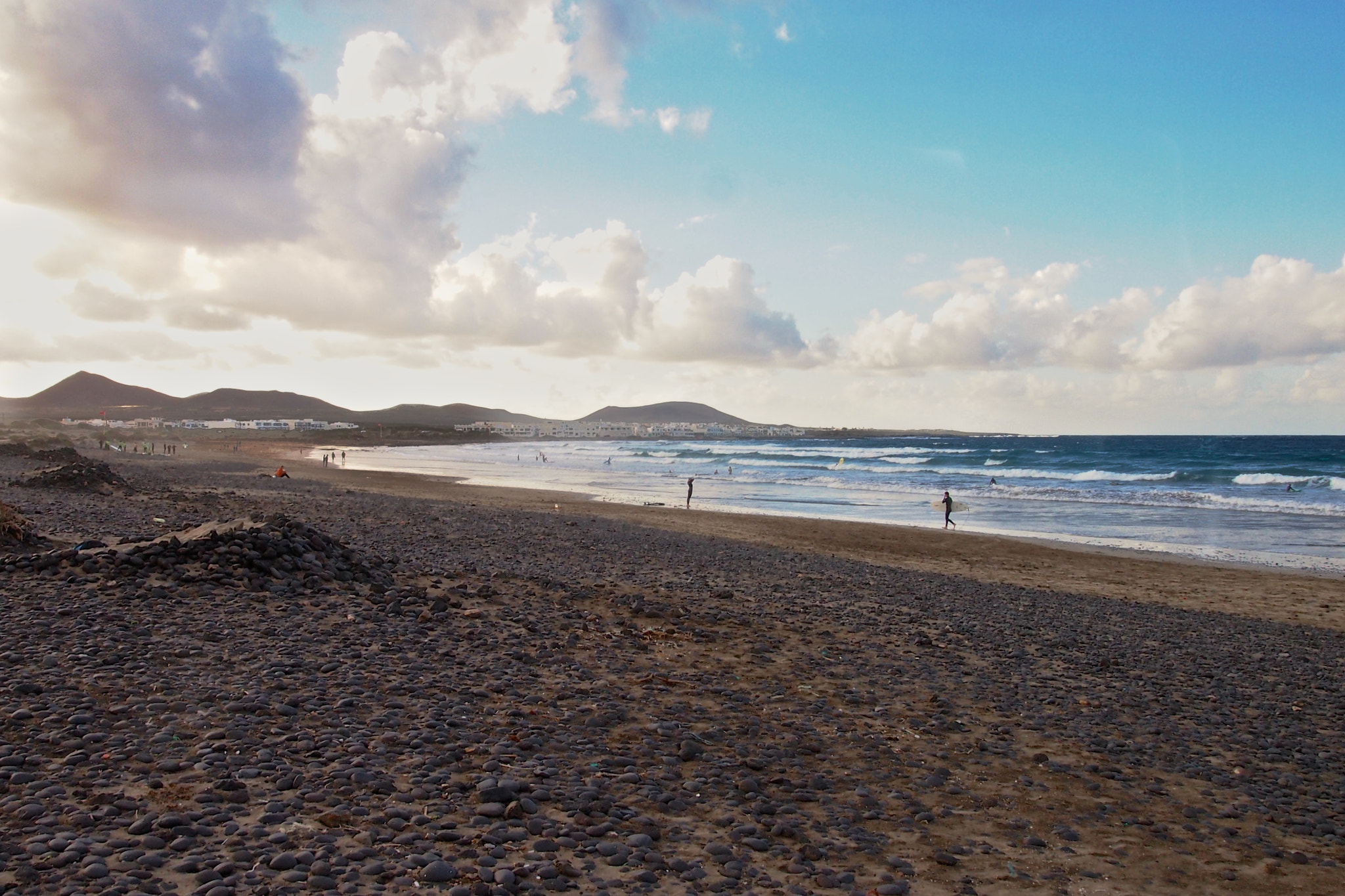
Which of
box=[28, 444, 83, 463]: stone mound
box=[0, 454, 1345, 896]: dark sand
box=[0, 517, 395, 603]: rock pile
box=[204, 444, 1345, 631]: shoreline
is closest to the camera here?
box=[0, 454, 1345, 896]: dark sand

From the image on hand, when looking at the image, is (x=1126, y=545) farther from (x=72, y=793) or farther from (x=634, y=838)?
A: (x=72, y=793)

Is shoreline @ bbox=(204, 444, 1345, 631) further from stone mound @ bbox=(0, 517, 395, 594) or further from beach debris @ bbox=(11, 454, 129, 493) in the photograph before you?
beach debris @ bbox=(11, 454, 129, 493)

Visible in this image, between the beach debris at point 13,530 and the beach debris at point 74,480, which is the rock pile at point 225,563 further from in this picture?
the beach debris at point 74,480

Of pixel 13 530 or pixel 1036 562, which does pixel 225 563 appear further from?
pixel 1036 562

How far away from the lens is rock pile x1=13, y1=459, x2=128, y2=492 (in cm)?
2097

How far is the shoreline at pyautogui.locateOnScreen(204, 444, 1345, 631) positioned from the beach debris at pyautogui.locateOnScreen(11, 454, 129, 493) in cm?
1132

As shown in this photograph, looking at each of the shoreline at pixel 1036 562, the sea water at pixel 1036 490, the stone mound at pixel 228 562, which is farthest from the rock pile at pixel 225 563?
the sea water at pixel 1036 490

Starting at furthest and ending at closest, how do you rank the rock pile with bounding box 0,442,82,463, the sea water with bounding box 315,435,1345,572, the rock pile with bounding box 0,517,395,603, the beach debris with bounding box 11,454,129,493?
the rock pile with bounding box 0,442,82,463
the sea water with bounding box 315,435,1345,572
the beach debris with bounding box 11,454,129,493
the rock pile with bounding box 0,517,395,603

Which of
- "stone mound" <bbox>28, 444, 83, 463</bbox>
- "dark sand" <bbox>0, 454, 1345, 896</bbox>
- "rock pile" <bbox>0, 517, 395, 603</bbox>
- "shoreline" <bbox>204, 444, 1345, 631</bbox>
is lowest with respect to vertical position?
"shoreline" <bbox>204, 444, 1345, 631</bbox>

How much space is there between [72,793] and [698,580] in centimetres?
921

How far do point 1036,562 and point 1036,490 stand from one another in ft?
83.3

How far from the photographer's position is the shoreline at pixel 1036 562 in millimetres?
13766

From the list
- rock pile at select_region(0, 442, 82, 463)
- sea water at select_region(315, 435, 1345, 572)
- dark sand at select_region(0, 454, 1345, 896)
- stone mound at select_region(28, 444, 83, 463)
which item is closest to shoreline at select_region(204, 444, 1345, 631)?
sea water at select_region(315, 435, 1345, 572)

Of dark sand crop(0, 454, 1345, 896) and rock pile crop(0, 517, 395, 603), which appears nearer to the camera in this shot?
dark sand crop(0, 454, 1345, 896)
